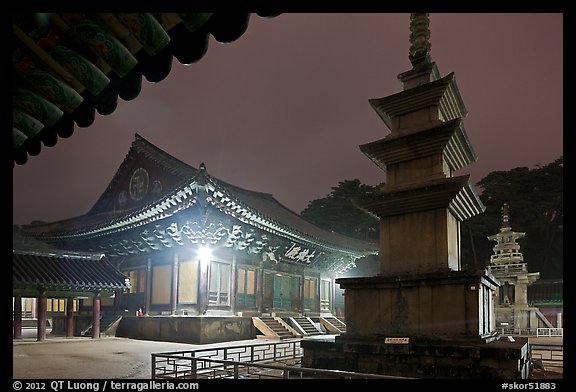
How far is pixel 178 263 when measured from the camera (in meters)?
21.8

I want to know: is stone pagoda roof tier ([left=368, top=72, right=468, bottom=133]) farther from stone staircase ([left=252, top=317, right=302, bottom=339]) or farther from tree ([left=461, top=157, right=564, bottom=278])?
tree ([left=461, top=157, right=564, bottom=278])

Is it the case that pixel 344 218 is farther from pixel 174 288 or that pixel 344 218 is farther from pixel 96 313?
pixel 96 313

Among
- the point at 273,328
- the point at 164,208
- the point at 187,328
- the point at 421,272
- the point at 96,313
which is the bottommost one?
the point at 273,328

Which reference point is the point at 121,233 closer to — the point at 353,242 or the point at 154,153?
the point at 154,153

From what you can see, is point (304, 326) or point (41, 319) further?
point (304, 326)

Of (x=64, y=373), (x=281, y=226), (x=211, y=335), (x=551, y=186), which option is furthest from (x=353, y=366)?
(x=551, y=186)

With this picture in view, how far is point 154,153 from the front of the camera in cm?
2472

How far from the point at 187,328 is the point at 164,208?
16.6 ft

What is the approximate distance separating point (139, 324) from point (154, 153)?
853 cm

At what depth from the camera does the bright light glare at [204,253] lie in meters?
20.9

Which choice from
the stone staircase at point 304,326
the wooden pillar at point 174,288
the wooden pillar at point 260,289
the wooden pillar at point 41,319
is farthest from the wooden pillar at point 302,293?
the wooden pillar at point 41,319

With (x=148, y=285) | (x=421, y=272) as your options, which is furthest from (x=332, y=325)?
(x=421, y=272)

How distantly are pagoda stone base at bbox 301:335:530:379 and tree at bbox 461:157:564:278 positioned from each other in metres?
35.6

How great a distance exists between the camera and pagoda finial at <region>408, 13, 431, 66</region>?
1245 cm
